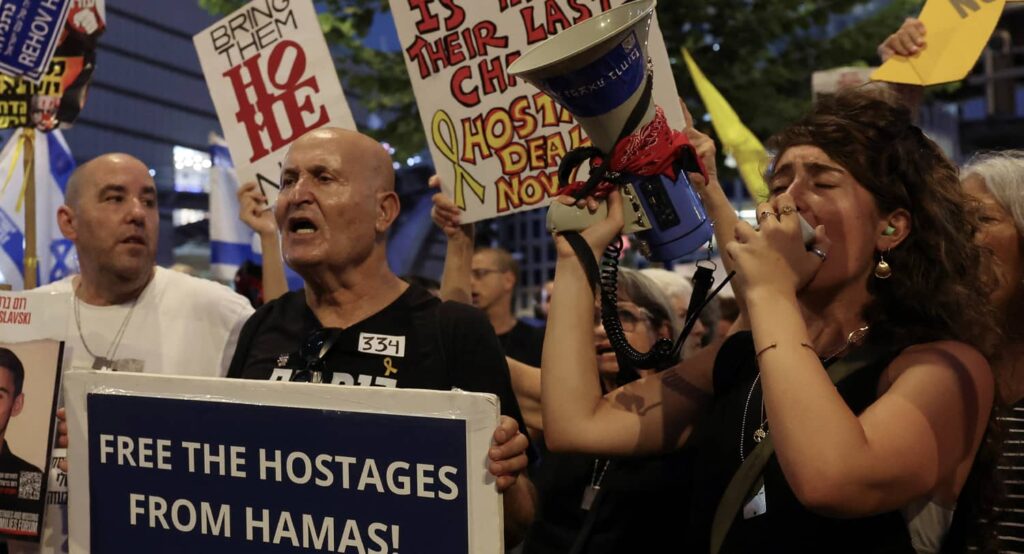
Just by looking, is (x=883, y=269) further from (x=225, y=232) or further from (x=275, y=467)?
(x=225, y=232)

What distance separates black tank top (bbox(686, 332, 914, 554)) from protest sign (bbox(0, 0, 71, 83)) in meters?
3.38

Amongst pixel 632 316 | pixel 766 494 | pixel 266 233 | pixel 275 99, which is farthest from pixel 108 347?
pixel 766 494

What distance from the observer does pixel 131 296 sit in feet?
12.1

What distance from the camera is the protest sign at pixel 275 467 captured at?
77.0 inches

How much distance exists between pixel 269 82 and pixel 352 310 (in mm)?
1712

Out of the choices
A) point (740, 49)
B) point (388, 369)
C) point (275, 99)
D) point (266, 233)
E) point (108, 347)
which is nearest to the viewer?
point (388, 369)

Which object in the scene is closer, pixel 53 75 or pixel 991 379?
pixel 991 379

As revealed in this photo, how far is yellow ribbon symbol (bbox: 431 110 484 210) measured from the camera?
11.9ft

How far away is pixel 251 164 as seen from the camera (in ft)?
13.9

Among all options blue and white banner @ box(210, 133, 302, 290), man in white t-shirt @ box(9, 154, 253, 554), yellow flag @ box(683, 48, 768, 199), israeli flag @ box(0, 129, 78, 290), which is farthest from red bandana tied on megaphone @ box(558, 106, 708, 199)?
blue and white banner @ box(210, 133, 302, 290)

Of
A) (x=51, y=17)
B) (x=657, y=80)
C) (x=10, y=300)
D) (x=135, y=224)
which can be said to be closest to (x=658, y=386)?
(x=657, y=80)

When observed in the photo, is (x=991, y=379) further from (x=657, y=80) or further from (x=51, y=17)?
(x=51, y=17)

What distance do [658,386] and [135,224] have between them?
6.94 feet

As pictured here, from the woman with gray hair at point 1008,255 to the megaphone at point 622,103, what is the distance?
797 millimetres
